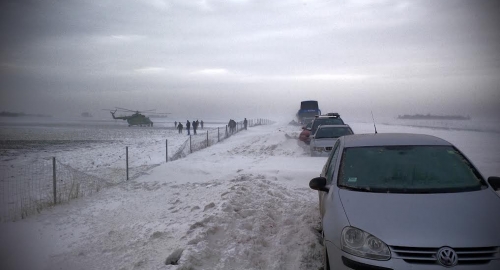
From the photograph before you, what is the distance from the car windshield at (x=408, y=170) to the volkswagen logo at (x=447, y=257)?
0.91m

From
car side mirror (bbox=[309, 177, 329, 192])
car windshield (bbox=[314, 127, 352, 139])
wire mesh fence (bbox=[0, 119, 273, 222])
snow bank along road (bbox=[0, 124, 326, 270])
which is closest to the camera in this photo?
car side mirror (bbox=[309, 177, 329, 192])

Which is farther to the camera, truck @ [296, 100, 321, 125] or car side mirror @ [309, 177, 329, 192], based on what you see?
truck @ [296, 100, 321, 125]

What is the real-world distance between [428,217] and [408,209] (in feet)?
0.62

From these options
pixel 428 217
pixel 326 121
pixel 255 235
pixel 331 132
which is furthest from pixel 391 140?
pixel 326 121

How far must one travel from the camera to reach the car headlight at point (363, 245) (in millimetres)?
2791

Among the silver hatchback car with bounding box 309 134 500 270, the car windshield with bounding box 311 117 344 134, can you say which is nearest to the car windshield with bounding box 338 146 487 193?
the silver hatchback car with bounding box 309 134 500 270

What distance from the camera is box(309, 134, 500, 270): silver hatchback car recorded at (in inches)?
106

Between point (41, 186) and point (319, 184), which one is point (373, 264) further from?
point (41, 186)

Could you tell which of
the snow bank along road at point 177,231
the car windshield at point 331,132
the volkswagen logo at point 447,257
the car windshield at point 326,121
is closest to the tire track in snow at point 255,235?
the snow bank along road at point 177,231

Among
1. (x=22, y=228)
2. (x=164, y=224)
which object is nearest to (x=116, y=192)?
(x=22, y=228)

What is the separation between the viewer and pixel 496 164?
11734 millimetres

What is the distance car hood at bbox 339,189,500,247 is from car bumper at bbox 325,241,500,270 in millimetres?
157

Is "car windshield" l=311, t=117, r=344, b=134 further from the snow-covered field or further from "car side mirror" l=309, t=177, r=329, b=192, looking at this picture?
"car side mirror" l=309, t=177, r=329, b=192

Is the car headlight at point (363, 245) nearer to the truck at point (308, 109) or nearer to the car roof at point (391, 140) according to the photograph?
the car roof at point (391, 140)
